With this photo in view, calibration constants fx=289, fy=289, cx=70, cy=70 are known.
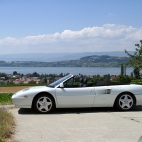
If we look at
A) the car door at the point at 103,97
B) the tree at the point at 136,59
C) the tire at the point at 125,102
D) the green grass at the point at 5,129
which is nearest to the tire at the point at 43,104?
the car door at the point at 103,97

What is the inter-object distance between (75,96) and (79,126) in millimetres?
2023

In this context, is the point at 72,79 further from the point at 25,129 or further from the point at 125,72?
the point at 125,72

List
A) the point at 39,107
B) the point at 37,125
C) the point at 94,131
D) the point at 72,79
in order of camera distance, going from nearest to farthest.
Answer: the point at 94,131
the point at 37,125
the point at 39,107
the point at 72,79

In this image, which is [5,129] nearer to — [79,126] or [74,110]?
[79,126]

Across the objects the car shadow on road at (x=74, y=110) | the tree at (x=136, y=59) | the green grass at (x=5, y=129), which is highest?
the tree at (x=136, y=59)

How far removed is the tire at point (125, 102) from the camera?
8703mm

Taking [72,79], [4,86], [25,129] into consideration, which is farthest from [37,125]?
[4,86]

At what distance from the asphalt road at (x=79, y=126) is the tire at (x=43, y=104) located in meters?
0.19

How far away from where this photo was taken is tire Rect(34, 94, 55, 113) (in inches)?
327

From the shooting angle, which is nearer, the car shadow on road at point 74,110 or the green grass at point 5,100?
the car shadow on road at point 74,110

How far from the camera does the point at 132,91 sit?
8750 millimetres

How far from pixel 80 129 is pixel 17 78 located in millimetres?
13884

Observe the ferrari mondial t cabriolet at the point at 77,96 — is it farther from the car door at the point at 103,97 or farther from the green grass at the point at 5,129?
the green grass at the point at 5,129

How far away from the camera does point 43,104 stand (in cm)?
830
